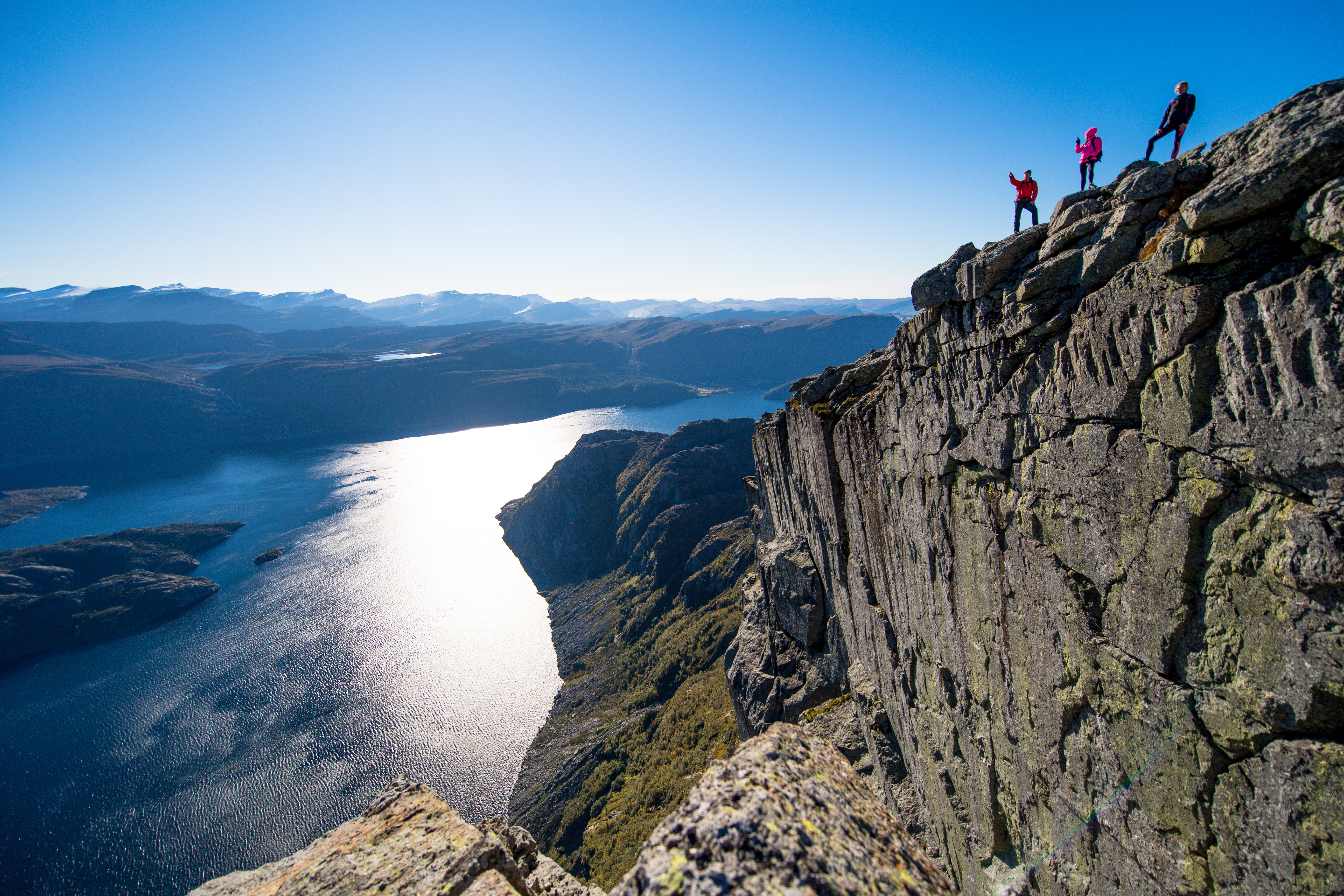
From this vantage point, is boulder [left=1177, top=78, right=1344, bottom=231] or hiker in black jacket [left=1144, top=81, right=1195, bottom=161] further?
hiker in black jacket [left=1144, top=81, right=1195, bottom=161]

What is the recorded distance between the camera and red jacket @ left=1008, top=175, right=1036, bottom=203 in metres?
12.0

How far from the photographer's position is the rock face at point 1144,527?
16.6 feet

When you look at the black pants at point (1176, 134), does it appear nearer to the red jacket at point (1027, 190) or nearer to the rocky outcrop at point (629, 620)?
the red jacket at point (1027, 190)

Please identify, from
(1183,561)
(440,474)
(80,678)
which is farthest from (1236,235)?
(440,474)

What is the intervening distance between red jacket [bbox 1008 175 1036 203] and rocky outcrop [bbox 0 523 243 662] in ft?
394

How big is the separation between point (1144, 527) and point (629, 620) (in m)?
65.1

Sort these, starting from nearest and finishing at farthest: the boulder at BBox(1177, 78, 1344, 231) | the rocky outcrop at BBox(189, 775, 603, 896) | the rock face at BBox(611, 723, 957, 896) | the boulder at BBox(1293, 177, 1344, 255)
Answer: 1. the rock face at BBox(611, 723, 957, 896)
2. the boulder at BBox(1293, 177, 1344, 255)
3. the boulder at BBox(1177, 78, 1344, 231)
4. the rocky outcrop at BBox(189, 775, 603, 896)

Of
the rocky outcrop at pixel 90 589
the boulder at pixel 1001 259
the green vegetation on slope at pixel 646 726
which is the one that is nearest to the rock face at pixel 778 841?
the boulder at pixel 1001 259

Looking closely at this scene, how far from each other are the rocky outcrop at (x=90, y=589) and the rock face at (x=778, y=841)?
118 metres

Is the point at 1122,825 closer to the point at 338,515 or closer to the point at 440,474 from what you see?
the point at 338,515

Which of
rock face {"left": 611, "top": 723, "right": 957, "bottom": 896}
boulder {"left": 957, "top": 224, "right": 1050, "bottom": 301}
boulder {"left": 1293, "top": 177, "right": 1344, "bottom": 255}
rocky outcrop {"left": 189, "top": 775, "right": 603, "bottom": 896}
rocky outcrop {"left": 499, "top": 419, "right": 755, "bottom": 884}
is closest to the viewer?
rock face {"left": 611, "top": 723, "right": 957, "bottom": 896}

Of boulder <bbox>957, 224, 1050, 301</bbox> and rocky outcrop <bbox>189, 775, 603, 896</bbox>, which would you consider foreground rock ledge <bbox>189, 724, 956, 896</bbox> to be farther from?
boulder <bbox>957, 224, 1050, 301</bbox>

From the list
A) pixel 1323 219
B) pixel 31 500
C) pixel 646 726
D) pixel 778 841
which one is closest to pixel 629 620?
pixel 646 726

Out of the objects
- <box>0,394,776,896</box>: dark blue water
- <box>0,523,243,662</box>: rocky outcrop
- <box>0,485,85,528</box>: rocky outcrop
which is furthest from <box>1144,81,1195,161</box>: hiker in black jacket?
<box>0,485,85,528</box>: rocky outcrop
